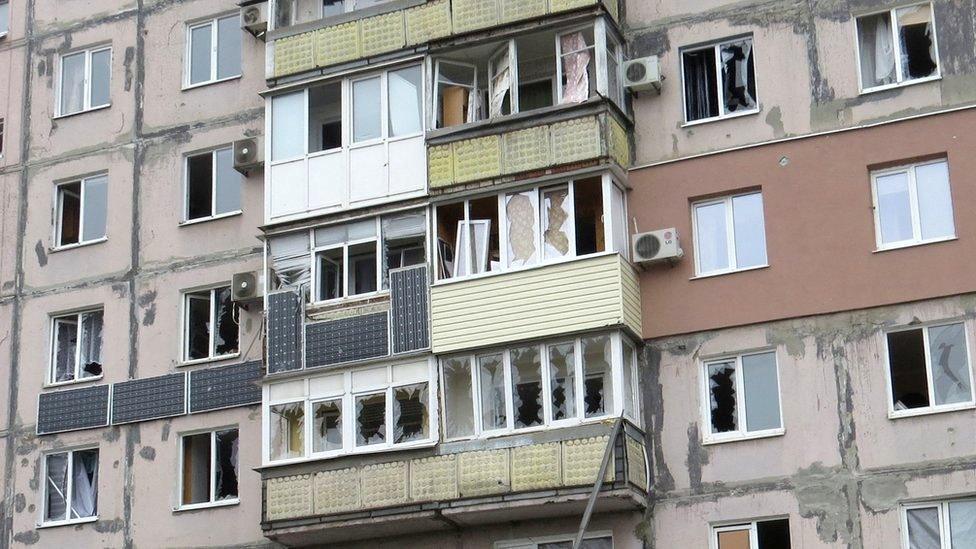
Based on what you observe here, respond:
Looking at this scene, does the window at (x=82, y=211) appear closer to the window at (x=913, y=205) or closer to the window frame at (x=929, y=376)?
the window at (x=913, y=205)

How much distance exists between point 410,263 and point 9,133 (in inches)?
421

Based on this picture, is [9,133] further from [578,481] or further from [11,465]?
[578,481]

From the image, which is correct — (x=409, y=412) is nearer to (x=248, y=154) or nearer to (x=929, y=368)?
(x=248, y=154)

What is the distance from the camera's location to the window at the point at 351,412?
29656 millimetres

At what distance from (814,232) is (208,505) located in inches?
481

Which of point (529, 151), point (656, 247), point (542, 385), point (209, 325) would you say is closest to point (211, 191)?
point (209, 325)

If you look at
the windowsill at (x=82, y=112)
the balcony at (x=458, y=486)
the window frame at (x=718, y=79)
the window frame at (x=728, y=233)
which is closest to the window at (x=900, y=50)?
the window frame at (x=718, y=79)

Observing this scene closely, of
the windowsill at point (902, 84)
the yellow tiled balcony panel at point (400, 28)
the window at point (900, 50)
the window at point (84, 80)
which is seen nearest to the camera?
the windowsill at point (902, 84)

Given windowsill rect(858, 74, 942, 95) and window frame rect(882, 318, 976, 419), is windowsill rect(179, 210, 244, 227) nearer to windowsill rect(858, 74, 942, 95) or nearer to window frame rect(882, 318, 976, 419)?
windowsill rect(858, 74, 942, 95)

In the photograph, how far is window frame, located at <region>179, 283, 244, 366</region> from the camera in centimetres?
3262

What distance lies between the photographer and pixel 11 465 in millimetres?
33844

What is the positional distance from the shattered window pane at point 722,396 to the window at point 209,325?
9.50 m

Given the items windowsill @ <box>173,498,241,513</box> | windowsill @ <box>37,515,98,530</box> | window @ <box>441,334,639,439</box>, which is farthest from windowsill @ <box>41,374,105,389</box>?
window @ <box>441,334,639,439</box>

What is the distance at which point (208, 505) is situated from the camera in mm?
31812
